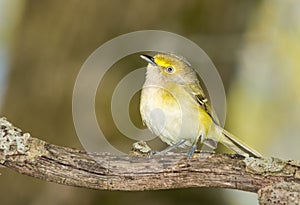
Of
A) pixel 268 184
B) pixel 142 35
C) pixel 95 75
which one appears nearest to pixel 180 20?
pixel 142 35

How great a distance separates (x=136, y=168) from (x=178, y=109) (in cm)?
61

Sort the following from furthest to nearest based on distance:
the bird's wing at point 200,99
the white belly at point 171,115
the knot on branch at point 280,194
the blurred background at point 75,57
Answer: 1. the blurred background at point 75,57
2. the bird's wing at point 200,99
3. the white belly at point 171,115
4. the knot on branch at point 280,194

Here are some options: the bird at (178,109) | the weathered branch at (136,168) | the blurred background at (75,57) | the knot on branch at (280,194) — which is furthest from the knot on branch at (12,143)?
the blurred background at (75,57)

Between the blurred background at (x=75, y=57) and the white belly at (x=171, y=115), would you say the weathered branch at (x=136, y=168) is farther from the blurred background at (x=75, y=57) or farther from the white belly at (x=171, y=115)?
the blurred background at (x=75, y=57)

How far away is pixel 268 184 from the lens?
2.56 metres

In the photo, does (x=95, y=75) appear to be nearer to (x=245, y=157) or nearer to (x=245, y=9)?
(x=245, y=9)

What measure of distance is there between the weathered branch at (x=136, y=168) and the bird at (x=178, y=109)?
0.40 meters

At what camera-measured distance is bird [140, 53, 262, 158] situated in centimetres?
311

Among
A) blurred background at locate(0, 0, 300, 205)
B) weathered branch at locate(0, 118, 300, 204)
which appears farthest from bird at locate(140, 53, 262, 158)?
blurred background at locate(0, 0, 300, 205)

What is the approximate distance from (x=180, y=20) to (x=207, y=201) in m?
1.38

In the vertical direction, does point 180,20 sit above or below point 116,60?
above

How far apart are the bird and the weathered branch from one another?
40 centimetres

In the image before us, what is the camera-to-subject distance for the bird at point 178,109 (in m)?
3.11

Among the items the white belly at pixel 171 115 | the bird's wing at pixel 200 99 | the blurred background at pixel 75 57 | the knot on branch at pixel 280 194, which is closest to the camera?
the knot on branch at pixel 280 194
